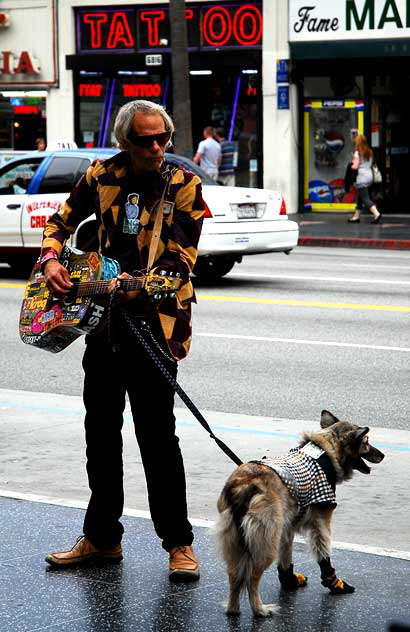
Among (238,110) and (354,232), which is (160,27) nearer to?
(238,110)

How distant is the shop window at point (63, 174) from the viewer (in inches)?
616

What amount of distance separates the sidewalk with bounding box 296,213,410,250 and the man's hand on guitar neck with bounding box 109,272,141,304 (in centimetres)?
1640

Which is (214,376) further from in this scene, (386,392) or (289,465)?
(289,465)

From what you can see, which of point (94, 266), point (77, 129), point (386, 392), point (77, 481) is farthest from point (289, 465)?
point (77, 129)

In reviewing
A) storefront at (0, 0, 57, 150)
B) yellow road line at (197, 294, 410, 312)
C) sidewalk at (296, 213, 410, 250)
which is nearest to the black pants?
yellow road line at (197, 294, 410, 312)

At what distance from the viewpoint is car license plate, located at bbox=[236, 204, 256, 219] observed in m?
15.1

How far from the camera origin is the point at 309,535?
186 inches

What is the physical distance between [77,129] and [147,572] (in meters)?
25.7

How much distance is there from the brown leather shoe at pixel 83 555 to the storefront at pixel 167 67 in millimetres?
23232

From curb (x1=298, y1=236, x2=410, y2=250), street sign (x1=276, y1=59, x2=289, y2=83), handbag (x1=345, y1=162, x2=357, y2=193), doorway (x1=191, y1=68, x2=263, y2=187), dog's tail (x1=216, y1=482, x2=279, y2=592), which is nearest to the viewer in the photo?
dog's tail (x1=216, y1=482, x2=279, y2=592)

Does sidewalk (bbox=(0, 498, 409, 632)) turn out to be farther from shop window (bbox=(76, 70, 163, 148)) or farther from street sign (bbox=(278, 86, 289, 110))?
shop window (bbox=(76, 70, 163, 148))

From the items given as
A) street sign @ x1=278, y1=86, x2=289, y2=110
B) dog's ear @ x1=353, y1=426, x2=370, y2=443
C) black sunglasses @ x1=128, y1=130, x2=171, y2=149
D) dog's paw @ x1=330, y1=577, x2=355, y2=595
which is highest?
street sign @ x1=278, y1=86, x2=289, y2=110

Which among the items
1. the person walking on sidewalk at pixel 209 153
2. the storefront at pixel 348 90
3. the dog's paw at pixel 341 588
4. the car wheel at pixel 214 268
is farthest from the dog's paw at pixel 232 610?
the storefront at pixel 348 90

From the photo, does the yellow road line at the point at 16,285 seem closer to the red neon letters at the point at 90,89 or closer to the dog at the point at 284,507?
the dog at the point at 284,507
